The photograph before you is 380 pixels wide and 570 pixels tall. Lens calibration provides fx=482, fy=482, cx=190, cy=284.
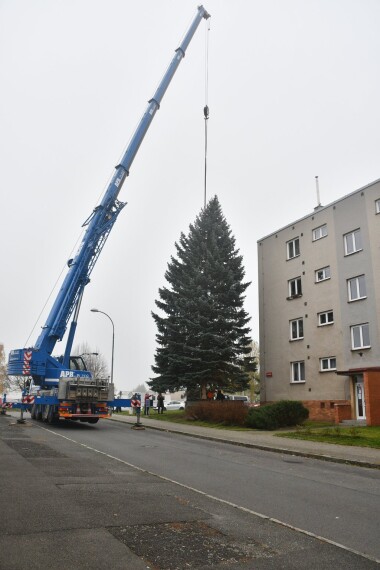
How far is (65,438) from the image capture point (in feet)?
50.5

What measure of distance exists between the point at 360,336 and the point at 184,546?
2186 cm

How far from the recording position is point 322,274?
1107 inches

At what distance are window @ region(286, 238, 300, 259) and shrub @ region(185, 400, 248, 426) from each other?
38.8 ft

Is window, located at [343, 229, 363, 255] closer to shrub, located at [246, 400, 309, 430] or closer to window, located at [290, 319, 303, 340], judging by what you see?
window, located at [290, 319, 303, 340]

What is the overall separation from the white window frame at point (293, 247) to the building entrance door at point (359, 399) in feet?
30.6

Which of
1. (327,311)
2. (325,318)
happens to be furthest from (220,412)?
(327,311)

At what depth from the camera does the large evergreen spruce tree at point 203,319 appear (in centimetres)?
2769

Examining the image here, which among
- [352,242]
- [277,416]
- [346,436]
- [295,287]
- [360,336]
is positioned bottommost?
[346,436]

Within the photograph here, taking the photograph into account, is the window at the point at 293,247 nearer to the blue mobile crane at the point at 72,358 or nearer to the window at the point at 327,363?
the window at the point at 327,363

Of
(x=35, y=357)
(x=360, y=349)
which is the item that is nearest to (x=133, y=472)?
(x=35, y=357)

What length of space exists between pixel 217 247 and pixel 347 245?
7891mm

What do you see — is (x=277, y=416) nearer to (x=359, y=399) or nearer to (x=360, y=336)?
(x=359, y=399)

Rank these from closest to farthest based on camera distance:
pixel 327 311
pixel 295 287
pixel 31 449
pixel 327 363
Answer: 1. pixel 31 449
2. pixel 327 363
3. pixel 327 311
4. pixel 295 287

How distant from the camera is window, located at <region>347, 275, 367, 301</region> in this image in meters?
25.1
